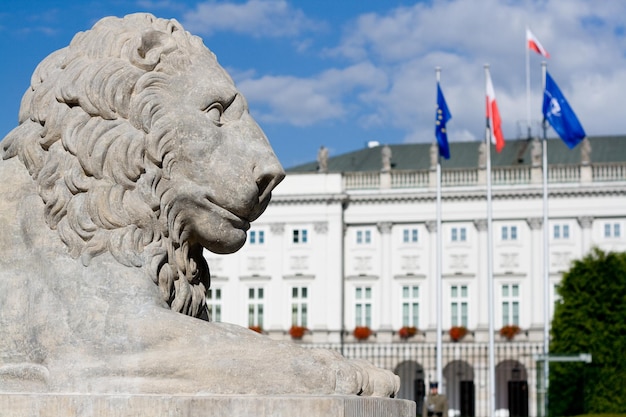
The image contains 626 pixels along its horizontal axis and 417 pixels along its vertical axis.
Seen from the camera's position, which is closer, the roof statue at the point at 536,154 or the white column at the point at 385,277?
the roof statue at the point at 536,154

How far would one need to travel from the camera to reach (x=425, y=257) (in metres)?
55.7

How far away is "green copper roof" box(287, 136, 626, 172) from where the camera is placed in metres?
56.9

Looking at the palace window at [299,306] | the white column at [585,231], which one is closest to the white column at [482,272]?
the white column at [585,231]

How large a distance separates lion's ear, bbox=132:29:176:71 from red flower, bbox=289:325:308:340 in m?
50.2

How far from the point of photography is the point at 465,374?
180 ft

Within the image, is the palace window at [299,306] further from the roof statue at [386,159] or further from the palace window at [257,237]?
the roof statue at [386,159]

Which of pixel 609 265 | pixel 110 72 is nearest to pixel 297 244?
pixel 609 265

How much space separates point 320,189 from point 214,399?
52.4 meters

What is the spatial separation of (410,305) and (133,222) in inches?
2024

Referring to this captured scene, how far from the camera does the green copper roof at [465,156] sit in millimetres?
56938

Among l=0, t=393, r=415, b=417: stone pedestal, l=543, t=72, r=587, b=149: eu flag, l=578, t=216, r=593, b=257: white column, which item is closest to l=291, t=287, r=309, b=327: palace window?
l=578, t=216, r=593, b=257: white column

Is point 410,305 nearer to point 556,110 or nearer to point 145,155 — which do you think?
point 556,110

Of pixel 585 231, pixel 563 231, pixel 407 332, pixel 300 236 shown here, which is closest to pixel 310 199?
pixel 300 236

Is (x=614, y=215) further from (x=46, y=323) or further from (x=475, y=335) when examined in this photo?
(x=46, y=323)
